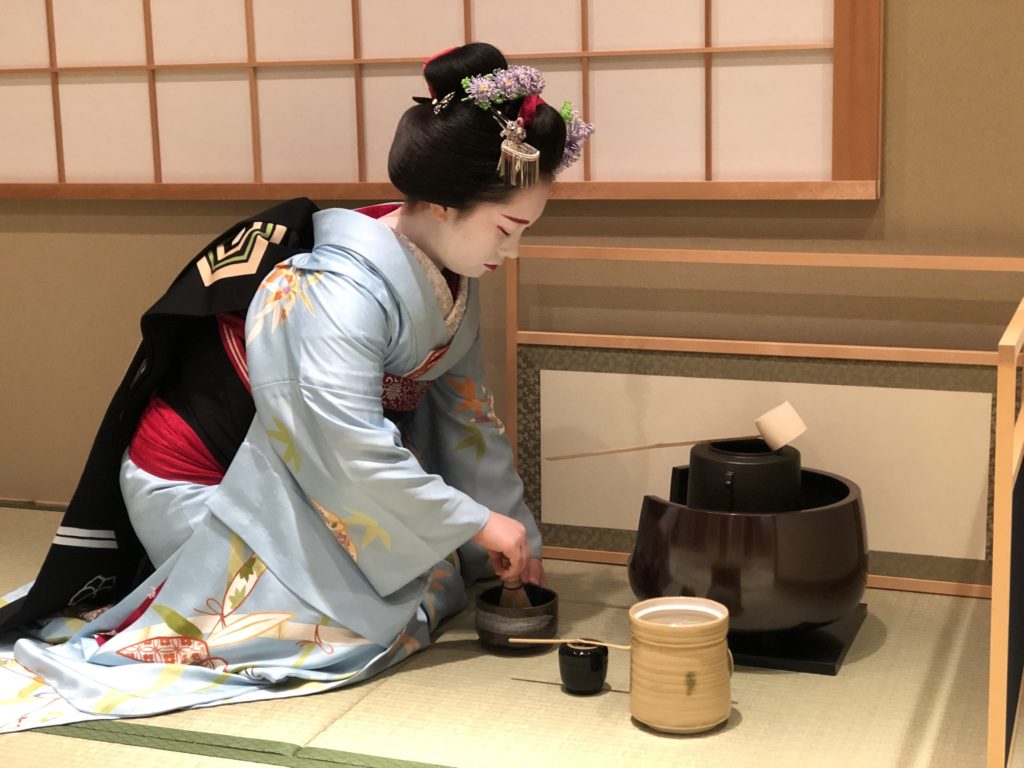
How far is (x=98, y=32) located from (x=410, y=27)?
0.77 m

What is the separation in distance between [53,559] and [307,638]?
52 cm

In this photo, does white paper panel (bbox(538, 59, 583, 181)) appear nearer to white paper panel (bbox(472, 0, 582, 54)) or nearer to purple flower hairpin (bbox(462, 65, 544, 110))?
white paper panel (bbox(472, 0, 582, 54))

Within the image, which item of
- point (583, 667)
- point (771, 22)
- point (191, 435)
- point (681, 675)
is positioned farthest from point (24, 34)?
point (681, 675)

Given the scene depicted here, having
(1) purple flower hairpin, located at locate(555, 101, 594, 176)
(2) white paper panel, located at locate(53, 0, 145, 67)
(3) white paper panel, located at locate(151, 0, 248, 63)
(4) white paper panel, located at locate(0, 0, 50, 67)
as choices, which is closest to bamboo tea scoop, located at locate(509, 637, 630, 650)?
(1) purple flower hairpin, located at locate(555, 101, 594, 176)

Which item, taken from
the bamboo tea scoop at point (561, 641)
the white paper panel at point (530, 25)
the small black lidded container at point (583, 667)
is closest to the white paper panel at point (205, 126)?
the white paper panel at point (530, 25)

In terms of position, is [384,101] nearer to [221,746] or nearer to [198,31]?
[198,31]

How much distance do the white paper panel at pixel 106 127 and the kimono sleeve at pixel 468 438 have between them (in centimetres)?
103

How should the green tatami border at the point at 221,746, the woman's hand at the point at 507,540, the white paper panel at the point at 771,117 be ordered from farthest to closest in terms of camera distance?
the white paper panel at the point at 771,117 → the woman's hand at the point at 507,540 → the green tatami border at the point at 221,746

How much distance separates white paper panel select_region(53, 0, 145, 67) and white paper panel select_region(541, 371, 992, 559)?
1222 millimetres

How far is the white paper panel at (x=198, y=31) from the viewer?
301 cm

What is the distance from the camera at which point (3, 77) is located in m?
3.25

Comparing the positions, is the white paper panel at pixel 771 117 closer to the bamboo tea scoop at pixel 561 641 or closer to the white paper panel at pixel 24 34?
the bamboo tea scoop at pixel 561 641

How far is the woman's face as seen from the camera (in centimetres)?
223

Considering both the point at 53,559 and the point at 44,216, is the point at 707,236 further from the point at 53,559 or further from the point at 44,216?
the point at 44,216
